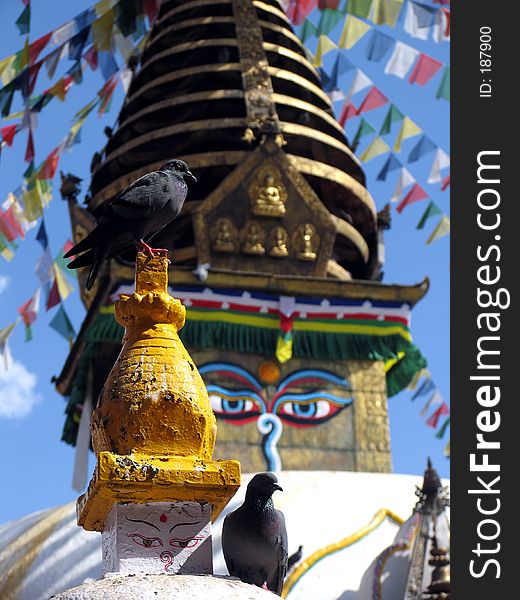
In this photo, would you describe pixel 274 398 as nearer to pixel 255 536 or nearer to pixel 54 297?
pixel 54 297

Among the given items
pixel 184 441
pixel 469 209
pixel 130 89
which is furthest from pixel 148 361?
pixel 130 89

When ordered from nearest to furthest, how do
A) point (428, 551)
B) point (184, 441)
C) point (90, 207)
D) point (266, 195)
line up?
point (184, 441), point (428, 551), point (266, 195), point (90, 207)

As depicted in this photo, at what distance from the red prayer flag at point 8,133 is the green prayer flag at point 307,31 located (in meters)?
4.87

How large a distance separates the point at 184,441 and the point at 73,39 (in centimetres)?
1022

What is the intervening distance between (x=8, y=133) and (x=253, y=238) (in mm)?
3284

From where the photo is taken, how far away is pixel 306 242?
1054cm

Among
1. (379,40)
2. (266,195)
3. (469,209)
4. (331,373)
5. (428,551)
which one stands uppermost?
(379,40)

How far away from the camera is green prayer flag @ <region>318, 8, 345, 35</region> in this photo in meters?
14.0

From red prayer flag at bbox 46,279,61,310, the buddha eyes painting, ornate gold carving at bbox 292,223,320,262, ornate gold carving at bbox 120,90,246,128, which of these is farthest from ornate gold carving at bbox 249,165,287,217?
red prayer flag at bbox 46,279,61,310

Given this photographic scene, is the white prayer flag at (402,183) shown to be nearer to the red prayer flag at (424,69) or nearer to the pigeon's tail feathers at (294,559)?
the red prayer flag at (424,69)

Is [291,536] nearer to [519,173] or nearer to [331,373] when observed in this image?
[331,373]

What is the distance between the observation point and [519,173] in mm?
5137

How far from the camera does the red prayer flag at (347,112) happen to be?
47.0 ft

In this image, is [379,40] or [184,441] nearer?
[184,441]
